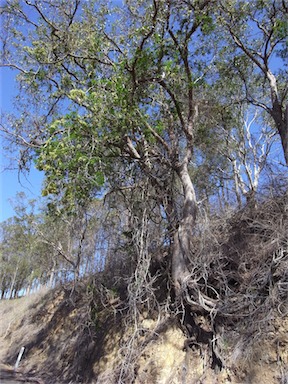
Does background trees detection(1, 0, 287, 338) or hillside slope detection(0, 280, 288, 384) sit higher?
background trees detection(1, 0, 287, 338)

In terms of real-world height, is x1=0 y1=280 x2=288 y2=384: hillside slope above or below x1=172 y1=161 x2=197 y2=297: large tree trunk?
below

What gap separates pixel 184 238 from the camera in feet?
23.7

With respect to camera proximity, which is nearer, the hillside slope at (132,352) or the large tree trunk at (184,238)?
the hillside slope at (132,352)

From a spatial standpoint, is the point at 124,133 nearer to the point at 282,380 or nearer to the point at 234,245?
the point at 234,245

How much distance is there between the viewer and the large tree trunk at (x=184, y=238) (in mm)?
6785

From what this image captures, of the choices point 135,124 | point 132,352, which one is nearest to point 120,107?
point 135,124

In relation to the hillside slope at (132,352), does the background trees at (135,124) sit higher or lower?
higher

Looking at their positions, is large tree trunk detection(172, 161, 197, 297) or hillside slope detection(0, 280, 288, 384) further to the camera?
large tree trunk detection(172, 161, 197, 297)

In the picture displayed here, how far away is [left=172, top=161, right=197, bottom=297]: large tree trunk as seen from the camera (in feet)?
22.3

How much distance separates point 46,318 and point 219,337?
36.5 ft

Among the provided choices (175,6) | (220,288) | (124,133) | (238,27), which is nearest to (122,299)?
(220,288)

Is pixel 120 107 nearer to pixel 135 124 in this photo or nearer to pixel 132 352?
pixel 135 124

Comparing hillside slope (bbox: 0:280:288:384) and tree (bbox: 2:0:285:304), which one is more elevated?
tree (bbox: 2:0:285:304)

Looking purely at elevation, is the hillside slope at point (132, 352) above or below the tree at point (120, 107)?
below
